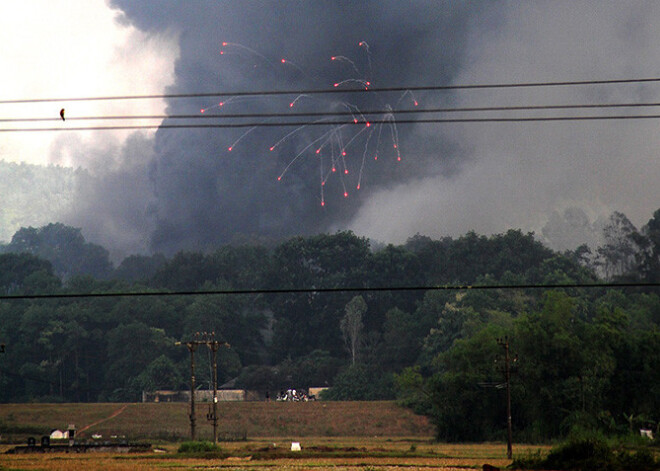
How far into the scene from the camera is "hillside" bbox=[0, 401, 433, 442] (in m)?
119

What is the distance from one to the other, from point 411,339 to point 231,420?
57.8 meters

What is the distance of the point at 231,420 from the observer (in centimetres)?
12538

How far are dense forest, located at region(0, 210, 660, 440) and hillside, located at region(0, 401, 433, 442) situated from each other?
5.58 metres

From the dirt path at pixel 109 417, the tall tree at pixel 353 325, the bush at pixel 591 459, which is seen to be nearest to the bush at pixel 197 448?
the bush at pixel 591 459

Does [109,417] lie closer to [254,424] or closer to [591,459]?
[254,424]

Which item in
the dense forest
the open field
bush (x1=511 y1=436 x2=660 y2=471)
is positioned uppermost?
the dense forest

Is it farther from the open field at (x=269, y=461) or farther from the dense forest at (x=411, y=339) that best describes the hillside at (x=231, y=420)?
the open field at (x=269, y=461)

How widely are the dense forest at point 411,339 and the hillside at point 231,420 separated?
5.58 m

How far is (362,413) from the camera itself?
12731 centimetres

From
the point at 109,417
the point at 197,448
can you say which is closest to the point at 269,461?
the point at 197,448

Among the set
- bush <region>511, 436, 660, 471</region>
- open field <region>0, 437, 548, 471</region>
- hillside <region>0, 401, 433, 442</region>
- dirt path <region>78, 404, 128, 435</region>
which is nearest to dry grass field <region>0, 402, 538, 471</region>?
hillside <region>0, 401, 433, 442</region>

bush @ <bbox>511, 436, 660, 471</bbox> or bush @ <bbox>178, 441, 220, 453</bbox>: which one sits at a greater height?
bush @ <bbox>511, 436, 660, 471</bbox>

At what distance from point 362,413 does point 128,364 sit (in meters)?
56.5

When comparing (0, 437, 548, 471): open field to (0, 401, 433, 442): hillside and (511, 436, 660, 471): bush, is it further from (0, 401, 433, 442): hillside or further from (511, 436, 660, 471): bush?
(0, 401, 433, 442): hillside
